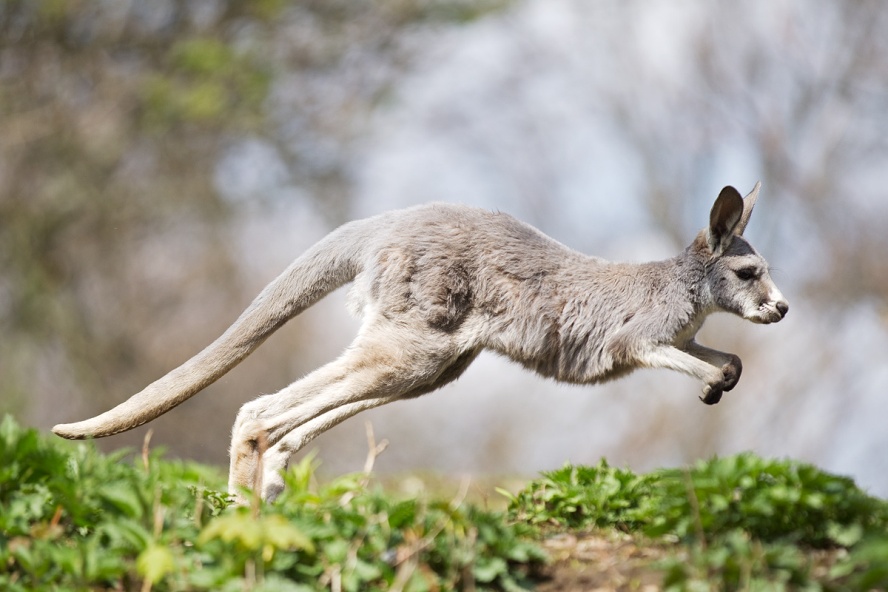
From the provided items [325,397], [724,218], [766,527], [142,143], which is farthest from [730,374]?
[142,143]

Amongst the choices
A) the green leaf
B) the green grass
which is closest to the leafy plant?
the green leaf

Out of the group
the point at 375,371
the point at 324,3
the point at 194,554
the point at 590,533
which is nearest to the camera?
the point at 194,554

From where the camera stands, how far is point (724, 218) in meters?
5.86

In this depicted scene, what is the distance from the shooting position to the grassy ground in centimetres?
331

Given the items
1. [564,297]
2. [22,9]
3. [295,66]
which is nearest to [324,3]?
[295,66]

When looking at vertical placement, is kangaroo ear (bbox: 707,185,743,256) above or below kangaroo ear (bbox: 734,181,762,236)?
below

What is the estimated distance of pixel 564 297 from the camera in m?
5.79

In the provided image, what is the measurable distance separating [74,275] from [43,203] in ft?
4.40

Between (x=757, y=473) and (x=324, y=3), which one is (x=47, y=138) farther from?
(x=757, y=473)

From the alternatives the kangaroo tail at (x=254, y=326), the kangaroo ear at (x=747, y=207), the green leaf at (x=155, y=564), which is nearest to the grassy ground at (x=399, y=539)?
the green leaf at (x=155, y=564)

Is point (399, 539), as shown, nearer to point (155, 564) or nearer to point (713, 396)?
point (155, 564)

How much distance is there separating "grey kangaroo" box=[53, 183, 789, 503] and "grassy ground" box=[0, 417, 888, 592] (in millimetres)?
1176

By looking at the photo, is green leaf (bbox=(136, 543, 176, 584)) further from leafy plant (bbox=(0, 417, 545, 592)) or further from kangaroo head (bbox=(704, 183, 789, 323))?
kangaroo head (bbox=(704, 183, 789, 323))

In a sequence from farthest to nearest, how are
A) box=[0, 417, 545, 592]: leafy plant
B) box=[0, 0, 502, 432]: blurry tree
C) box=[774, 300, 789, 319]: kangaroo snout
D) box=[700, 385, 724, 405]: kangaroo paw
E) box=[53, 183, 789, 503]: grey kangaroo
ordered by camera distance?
1. box=[0, 0, 502, 432]: blurry tree
2. box=[774, 300, 789, 319]: kangaroo snout
3. box=[700, 385, 724, 405]: kangaroo paw
4. box=[53, 183, 789, 503]: grey kangaroo
5. box=[0, 417, 545, 592]: leafy plant
